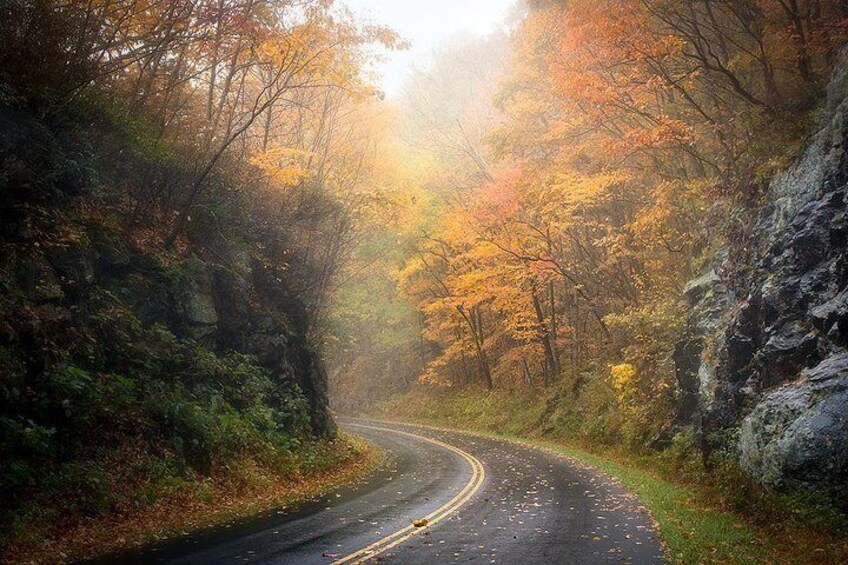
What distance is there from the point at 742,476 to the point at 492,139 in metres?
15.5

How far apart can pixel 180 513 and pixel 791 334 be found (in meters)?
11.4

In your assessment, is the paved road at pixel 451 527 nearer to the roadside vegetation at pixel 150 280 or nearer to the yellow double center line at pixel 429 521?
the yellow double center line at pixel 429 521

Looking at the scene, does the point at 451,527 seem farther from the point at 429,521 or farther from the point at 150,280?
the point at 150,280

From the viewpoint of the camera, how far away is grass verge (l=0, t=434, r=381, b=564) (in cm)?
779

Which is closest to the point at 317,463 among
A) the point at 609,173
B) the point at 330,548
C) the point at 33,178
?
the point at 330,548

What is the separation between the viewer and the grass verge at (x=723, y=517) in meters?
7.80

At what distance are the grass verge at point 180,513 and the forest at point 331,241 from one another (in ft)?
0.19

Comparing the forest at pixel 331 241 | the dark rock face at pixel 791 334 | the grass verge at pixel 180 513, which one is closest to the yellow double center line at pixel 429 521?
the grass verge at pixel 180 513

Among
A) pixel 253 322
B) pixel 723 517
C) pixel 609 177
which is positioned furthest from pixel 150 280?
pixel 609 177

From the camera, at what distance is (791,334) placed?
34.4ft

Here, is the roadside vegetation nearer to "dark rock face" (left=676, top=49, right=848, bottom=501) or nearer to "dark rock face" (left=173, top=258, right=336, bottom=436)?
"dark rock face" (left=173, top=258, right=336, bottom=436)

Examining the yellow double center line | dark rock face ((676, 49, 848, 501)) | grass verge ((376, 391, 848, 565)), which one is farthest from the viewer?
dark rock face ((676, 49, 848, 501))

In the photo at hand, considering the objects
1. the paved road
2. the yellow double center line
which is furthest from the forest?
the yellow double center line

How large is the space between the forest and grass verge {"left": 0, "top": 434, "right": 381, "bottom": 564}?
0.19 ft
